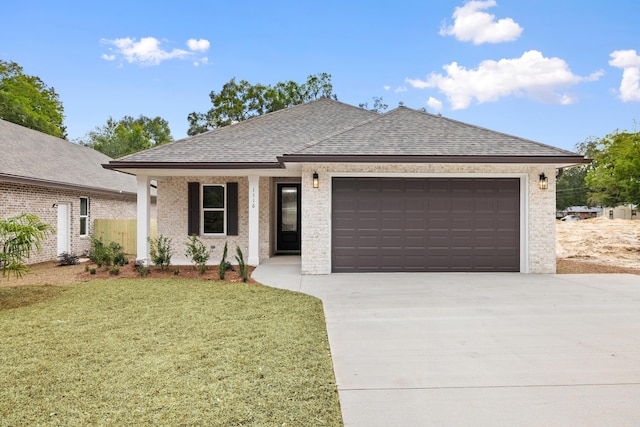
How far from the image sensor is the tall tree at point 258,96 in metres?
29.2

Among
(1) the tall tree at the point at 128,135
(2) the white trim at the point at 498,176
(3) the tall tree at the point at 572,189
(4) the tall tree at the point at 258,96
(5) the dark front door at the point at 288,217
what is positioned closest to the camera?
(2) the white trim at the point at 498,176

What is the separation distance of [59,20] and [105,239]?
11298mm

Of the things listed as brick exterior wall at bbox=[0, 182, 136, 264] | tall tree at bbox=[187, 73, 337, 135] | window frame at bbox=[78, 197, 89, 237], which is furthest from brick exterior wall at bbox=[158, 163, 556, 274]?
tall tree at bbox=[187, 73, 337, 135]

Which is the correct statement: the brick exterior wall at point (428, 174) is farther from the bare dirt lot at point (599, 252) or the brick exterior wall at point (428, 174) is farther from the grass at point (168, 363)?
the grass at point (168, 363)

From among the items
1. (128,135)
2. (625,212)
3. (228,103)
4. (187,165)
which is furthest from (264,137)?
(625,212)

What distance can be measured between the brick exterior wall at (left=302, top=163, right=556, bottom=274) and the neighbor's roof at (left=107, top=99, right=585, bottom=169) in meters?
0.42

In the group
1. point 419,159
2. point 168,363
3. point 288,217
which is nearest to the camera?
point 168,363

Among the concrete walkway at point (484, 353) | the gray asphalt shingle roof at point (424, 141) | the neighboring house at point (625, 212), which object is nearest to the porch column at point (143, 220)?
the gray asphalt shingle roof at point (424, 141)

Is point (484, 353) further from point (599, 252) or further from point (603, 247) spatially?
point (603, 247)

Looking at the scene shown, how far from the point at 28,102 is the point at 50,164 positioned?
2066 cm

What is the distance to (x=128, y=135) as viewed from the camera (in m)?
40.3

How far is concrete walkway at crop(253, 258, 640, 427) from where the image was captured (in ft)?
10.0

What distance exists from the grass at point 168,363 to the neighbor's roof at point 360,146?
13.6 ft

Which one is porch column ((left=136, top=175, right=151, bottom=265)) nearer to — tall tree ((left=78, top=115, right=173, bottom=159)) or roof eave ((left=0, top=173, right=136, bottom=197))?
roof eave ((left=0, top=173, right=136, bottom=197))
